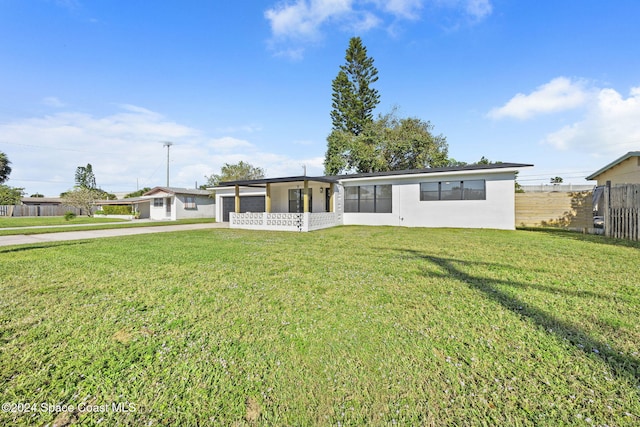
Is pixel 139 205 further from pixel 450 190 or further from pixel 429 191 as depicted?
pixel 450 190

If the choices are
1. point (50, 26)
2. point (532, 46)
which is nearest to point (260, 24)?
point (50, 26)

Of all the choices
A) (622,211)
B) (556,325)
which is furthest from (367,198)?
(556,325)

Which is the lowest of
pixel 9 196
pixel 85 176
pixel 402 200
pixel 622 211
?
pixel 622 211

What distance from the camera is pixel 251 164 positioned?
130 ft

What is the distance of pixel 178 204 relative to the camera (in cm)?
2577

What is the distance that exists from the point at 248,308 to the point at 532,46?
1725cm

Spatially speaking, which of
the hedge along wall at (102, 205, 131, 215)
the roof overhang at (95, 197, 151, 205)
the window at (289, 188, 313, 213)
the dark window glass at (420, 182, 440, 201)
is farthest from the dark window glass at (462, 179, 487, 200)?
the hedge along wall at (102, 205, 131, 215)

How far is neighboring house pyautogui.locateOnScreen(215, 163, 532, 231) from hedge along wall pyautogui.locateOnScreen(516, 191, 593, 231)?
Result: 68.6 inches

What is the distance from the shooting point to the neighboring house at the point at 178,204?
2580 centimetres

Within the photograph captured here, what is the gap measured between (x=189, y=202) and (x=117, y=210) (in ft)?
36.8

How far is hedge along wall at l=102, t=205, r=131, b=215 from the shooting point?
1184 inches

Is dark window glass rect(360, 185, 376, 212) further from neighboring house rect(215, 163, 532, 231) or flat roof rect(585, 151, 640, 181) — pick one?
flat roof rect(585, 151, 640, 181)

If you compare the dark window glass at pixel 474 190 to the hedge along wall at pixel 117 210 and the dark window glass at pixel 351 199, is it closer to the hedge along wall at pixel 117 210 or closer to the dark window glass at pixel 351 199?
the dark window glass at pixel 351 199

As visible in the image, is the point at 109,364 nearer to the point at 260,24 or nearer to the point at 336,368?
the point at 336,368
